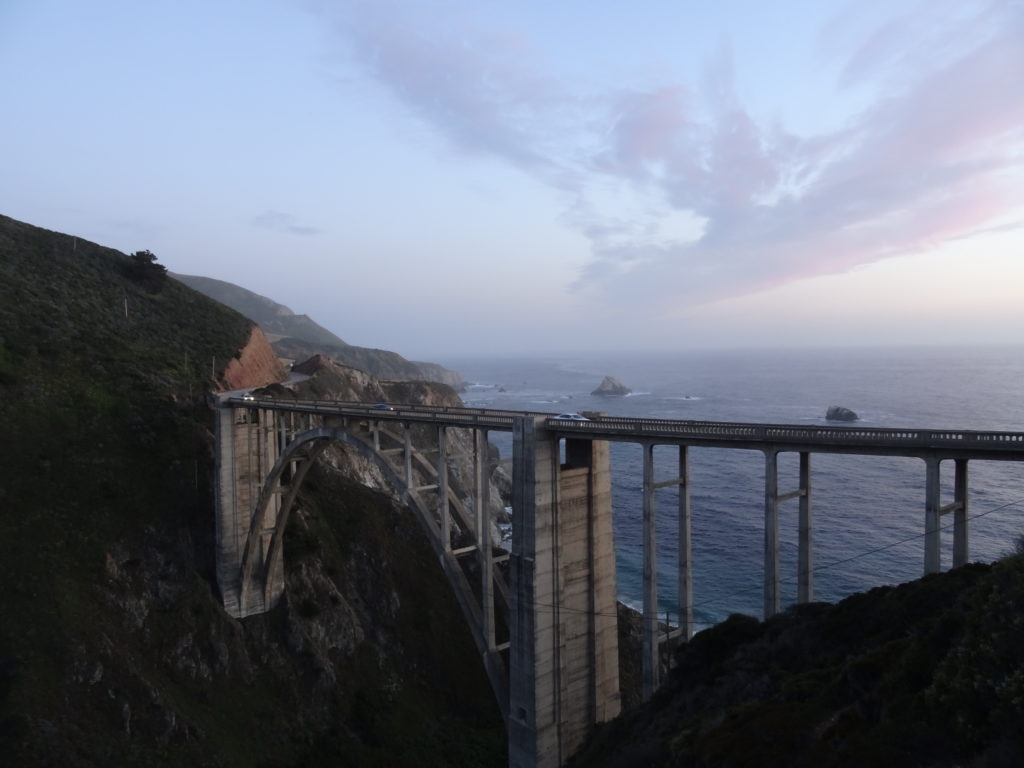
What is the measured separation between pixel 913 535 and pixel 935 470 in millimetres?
42460

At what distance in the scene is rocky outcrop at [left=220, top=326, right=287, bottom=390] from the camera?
52.5 metres

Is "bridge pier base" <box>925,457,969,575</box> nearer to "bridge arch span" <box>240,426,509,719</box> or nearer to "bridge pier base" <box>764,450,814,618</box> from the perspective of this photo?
"bridge pier base" <box>764,450,814,618</box>

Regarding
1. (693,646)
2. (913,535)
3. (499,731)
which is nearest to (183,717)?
(499,731)

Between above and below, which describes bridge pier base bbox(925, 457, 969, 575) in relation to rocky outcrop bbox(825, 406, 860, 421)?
above

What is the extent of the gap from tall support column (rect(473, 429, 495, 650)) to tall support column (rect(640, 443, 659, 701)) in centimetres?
623

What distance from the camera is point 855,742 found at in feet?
33.0

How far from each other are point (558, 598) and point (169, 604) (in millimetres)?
23940

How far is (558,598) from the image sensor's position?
23375 mm

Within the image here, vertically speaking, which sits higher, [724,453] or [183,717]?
[724,453]

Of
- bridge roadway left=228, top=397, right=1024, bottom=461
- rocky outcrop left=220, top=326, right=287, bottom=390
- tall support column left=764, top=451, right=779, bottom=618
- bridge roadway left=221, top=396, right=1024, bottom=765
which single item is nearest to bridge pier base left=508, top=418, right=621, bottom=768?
bridge roadway left=221, top=396, right=1024, bottom=765

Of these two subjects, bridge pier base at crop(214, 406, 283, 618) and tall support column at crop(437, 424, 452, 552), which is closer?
tall support column at crop(437, 424, 452, 552)

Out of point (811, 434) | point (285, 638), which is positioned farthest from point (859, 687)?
point (285, 638)

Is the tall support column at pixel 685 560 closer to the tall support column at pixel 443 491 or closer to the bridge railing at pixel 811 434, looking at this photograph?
the bridge railing at pixel 811 434

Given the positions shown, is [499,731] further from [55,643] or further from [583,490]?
[55,643]
